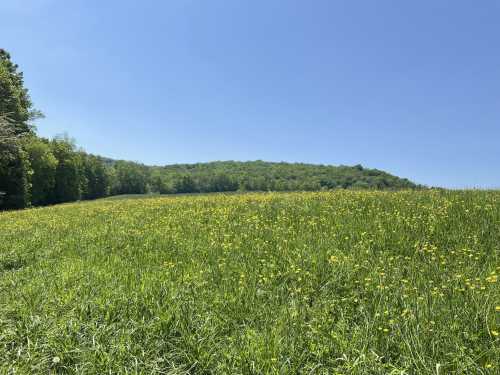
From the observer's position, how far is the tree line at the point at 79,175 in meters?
34.7

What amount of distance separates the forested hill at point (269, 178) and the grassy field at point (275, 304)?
25563 mm

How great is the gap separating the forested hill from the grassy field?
83.9 feet

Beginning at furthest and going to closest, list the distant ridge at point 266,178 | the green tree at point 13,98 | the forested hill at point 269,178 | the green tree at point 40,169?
the distant ridge at point 266,178, the forested hill at point 269,178, the green tree at point 40,169, the green tree at point 13,98

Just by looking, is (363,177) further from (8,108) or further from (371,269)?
(371,269)

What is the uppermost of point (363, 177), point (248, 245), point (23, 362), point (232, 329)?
point (363, 177)

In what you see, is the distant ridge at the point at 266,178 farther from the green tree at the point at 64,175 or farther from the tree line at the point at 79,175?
the green tree at the point at 64,175

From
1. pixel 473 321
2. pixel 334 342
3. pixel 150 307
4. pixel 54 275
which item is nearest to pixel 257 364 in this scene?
pixel 334 342

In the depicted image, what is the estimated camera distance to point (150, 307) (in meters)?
4.93

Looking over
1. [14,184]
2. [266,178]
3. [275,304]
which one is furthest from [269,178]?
[275,304]

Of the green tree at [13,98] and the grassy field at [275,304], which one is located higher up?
the green tree at [13,98]

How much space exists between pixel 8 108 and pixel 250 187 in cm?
7139

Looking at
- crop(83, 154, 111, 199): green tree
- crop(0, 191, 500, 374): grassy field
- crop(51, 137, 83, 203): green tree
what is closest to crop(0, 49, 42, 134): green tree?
crop(51, 137, 83, 203): green tree

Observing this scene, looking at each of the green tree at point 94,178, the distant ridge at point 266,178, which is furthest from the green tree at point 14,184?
the green tree at point 94,178

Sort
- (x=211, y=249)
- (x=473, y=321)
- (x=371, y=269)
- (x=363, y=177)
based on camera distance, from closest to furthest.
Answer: (x=473, y=321) → (x=371, y=269) → (x=211, y=249) → (x=363, y=177)
